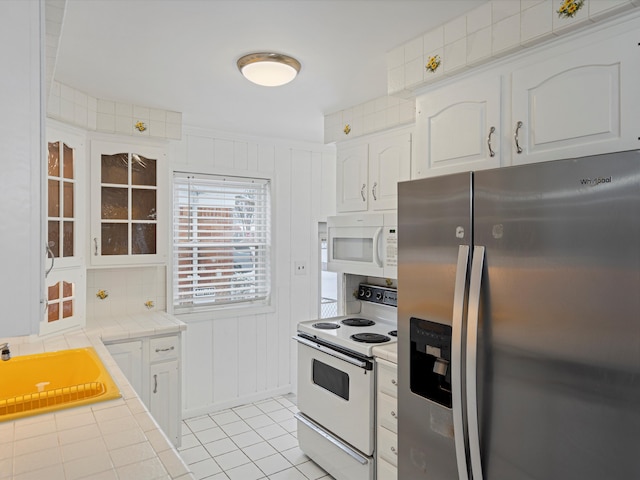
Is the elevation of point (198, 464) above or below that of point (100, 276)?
below

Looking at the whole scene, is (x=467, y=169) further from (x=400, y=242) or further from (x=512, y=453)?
(x=512, y=453)

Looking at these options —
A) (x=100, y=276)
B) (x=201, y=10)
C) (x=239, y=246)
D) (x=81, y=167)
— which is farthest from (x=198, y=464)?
(x=201, y=10)

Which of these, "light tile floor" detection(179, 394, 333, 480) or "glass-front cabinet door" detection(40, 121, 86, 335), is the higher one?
"glass-front cabinet door" detection(40, 121, 86, 335)

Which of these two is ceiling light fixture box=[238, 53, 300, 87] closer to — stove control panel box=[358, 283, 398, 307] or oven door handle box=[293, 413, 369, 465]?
stove control panel box=[358, 283, 398, 307]

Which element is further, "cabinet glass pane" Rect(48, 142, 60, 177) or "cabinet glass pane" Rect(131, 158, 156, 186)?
"cabinet glass pane" Rect(131, 158, 156, 186)

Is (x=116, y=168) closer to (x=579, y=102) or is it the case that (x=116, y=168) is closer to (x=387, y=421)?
(x=387, y=421)

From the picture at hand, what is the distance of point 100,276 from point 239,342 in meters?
1.31

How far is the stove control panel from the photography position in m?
3.01

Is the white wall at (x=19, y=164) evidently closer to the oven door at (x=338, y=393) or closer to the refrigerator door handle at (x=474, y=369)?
the refrigerator door handle at (x=474, y=369)

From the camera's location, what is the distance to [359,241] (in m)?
2.88

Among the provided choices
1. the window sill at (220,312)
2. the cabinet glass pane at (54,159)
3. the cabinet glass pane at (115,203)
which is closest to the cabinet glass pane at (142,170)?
the cabinet glass pane at (115,203)

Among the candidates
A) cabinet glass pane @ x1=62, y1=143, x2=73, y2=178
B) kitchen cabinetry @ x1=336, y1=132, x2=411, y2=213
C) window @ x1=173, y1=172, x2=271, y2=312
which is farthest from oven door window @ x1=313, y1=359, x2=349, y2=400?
cabinet glass pane @ x1=62, y1=143, x2=73, y2=178

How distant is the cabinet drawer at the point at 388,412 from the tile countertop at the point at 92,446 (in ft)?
4.06

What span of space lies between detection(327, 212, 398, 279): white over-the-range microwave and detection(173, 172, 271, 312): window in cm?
106
